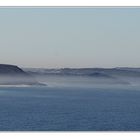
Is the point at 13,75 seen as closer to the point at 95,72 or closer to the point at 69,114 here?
the point at 95,72

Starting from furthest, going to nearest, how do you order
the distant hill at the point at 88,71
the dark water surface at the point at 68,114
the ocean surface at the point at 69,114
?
the dark water surface at the point at 68,114 → the ocean surface at the point at 69,114 → the distant hill at the point at 88,71

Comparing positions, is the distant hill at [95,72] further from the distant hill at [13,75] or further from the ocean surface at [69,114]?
the ocean surface at [69,114]

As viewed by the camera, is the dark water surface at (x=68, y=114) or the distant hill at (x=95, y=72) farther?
the dark water surface at (x=68, y=114)

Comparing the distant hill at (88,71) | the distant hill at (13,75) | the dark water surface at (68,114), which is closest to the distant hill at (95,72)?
the distant hill at (88,71)

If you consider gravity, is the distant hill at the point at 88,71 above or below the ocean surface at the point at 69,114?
above

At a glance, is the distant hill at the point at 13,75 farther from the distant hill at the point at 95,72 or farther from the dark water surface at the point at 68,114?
the dark water surface at the point at 68,114

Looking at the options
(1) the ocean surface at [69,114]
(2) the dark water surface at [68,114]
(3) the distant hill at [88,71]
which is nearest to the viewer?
(3) the distant hill at [88,71]

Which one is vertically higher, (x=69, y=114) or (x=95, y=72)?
(x=95, y=72)

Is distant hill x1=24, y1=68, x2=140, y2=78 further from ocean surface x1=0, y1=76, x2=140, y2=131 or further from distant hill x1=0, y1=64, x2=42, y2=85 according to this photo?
ocean surface x1=0, y1=76, x2=140, y2=131

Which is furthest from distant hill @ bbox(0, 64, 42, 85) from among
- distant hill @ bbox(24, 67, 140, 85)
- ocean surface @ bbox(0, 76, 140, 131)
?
ocean surface @ bbox(0, 76, 140, 131)

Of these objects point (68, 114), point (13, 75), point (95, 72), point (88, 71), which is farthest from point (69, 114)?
point (13, 75)
